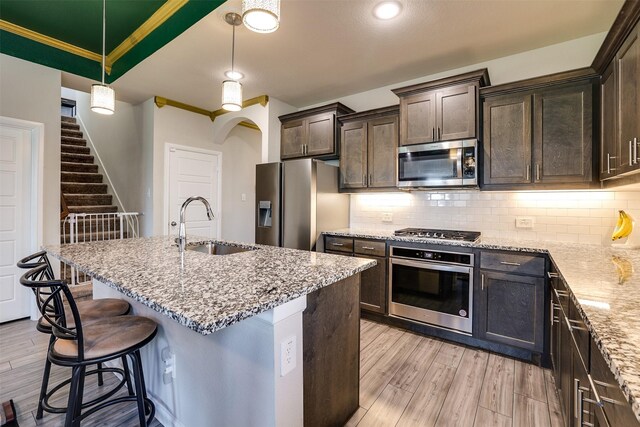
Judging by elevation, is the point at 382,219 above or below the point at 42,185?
below

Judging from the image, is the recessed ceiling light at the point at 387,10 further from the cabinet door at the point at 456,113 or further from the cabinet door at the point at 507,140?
the cabinet door at the point at 507,140

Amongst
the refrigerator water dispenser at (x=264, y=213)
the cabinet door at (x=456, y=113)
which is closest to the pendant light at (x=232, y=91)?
the refrigerator water dispenser at (x=264, y=213)

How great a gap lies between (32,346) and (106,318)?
1834 millimetres

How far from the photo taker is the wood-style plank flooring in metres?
1.74

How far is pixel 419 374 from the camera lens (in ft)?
7.18

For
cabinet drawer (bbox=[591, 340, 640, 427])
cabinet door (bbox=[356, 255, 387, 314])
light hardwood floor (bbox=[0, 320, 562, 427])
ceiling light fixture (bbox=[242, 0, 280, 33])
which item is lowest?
light hardwood floor (bbox=[0, 320, 562, 427])

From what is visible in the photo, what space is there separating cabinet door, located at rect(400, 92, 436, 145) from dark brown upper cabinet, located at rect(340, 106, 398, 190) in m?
0.17

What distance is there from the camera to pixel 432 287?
2.72 metres

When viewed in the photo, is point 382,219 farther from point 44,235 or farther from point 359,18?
point 44,235

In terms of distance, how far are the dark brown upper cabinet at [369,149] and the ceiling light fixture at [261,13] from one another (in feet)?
6.75

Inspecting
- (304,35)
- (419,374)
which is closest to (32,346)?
(419,374)

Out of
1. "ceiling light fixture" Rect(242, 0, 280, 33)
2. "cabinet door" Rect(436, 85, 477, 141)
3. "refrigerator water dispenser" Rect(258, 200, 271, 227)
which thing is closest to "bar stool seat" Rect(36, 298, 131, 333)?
"ceiling light fixture" Rect(242, 0, 280, 33)

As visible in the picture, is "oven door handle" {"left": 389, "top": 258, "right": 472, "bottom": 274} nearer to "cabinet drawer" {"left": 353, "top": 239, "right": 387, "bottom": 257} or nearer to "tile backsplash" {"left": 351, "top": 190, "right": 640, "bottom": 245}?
"cabinet drawer" {"left": 353, "top": 239, "right": 387, "bottom": 257}

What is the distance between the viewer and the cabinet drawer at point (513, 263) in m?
2.26
